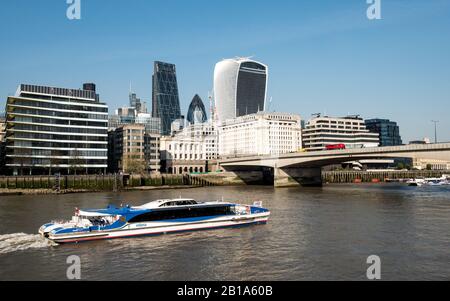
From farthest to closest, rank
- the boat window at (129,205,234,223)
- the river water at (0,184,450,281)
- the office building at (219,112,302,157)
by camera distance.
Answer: the office building at (219,112,302,157)
the boat window at (129,205,234,223)
the river water at (0,184,450,281)

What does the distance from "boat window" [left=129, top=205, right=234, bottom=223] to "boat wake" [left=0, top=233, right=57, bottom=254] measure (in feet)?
22.2

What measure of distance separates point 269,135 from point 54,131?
98062mm

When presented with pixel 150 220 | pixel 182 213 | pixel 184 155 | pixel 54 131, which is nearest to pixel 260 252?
pixel 182 213

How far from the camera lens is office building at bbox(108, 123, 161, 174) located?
141m

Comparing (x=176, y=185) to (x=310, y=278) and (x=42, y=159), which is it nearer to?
(x=42, y=159)

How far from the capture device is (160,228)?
3497 cm

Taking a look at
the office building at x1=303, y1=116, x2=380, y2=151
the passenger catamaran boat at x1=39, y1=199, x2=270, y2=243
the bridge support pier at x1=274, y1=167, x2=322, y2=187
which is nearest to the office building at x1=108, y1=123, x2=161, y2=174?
the bridge support pier at x1=274, y1=167, x2=322, y2=187

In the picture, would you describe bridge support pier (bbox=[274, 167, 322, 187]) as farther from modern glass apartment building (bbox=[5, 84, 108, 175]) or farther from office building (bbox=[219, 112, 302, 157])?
office building (bbox=[219, 112, 302, 157])

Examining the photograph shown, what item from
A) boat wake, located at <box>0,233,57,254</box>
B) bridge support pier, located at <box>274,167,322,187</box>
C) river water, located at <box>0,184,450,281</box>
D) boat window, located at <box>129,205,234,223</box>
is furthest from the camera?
bridge support pier, located at <box>274,167,322,187</box>

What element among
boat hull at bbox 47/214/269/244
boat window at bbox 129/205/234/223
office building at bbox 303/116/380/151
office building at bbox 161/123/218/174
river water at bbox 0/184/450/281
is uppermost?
office building at bbox 303/116/380/151

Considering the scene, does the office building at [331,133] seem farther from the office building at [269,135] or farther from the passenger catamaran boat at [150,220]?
the passenger catamaran boat at [150,220]

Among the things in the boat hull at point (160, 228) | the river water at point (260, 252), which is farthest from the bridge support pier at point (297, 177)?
the boat hull at point (160, 228)
